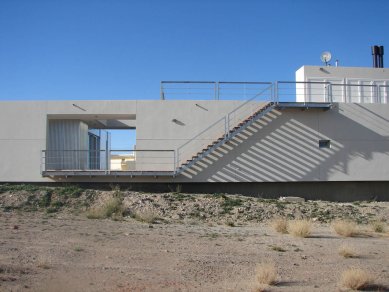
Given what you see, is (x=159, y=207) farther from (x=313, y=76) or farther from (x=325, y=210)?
(x=313, y=76)

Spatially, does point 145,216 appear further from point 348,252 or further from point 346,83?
point 346,83

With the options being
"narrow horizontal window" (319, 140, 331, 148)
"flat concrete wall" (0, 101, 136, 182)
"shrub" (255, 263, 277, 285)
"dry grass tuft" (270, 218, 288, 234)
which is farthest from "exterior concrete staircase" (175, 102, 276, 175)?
"shrub" (255, 263, 277, 285)

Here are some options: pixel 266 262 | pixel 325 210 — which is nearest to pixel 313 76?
pixel 325 210

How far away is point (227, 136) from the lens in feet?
73.3

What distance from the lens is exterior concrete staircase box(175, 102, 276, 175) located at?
867 inches

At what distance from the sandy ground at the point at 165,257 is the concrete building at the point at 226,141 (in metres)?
7.36

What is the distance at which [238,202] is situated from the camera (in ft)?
65.5

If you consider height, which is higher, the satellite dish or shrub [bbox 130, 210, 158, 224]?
the satellite dish

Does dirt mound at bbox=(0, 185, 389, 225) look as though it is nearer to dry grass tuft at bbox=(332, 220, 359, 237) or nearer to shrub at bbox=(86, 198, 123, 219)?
shrub at bbox=(86, 198, 123, 219)

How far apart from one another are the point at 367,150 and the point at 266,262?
1550 centimetres

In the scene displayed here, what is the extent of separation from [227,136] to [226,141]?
A: 400 millimetres

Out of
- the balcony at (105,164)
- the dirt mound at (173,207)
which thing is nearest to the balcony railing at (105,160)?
the balcony at (105,164)

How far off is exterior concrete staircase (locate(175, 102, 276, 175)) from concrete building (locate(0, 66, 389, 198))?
2.1 inches

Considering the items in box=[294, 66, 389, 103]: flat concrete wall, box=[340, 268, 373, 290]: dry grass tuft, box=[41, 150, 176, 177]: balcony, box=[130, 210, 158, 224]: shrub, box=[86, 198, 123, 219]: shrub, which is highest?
box=[294, 66, 389, 103]: flat concrete wall
